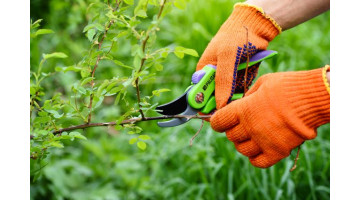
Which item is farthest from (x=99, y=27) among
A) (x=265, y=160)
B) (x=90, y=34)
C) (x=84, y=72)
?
(x=265, y=160)

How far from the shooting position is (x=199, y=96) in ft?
5.54

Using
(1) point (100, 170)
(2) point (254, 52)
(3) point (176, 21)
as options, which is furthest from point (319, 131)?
(3) point (176, 21)

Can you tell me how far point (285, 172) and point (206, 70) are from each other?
98 centimetres

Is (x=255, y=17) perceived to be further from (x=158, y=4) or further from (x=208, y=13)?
(x=208, y=13)

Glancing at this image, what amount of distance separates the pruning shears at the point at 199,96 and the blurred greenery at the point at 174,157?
0.85 meters

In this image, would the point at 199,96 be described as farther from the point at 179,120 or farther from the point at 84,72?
the point at 84,72

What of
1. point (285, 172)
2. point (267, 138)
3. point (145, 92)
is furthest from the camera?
point (145, 92)

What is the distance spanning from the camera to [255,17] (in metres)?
1.81

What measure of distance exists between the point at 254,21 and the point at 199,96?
16.9 inches

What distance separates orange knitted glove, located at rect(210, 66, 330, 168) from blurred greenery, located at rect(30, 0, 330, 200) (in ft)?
2.69

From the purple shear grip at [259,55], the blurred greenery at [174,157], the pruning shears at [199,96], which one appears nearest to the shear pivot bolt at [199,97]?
the pruning shears at [199,96]

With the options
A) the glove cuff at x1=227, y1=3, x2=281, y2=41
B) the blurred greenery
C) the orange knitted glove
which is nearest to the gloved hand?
the glove cuff at x1=227, y1=3, x2=281, y2=41

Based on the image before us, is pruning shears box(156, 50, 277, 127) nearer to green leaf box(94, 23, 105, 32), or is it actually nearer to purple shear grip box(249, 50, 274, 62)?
purple shear grip box(249, 50, 274, 62)

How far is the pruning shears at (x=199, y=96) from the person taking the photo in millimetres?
1666
